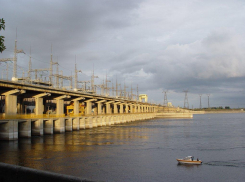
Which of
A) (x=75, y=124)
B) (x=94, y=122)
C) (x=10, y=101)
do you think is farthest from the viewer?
(x=94, y=122)

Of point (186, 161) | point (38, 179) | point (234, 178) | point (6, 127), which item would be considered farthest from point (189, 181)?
point (6, 127)

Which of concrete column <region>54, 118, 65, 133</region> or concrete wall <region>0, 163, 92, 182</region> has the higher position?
concrete wall <region>0, 163, 92, 182</region>

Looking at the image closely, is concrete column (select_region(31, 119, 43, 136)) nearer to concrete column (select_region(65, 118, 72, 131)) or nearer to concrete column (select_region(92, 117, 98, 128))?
concrete column (select_region(65, 118, 72, 131))

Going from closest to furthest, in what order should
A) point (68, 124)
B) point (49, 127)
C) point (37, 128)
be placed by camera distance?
point (37, 128) < point (49, 127) < point (68, 124)

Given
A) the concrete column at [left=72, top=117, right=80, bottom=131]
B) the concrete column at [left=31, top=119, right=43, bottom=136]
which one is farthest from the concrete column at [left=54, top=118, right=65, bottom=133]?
the concrete column at [left=72, top=117, right=80, bottom=131]

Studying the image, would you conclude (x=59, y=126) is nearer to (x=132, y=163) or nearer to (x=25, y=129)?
(x=25, y=129)

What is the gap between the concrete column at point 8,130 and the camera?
54000 mm

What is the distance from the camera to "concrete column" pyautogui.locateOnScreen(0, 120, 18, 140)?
54000mm

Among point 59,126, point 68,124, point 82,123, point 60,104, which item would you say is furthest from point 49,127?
point 82,123

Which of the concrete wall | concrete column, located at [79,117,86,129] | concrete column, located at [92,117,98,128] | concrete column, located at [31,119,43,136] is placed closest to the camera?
the concrete wall

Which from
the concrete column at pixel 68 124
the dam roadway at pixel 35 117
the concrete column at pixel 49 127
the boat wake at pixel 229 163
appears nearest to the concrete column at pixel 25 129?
the dam roadway at pixel 35 117

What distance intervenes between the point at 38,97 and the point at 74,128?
20.8 meters

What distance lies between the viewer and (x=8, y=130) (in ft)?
178

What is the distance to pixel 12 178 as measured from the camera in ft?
32.8
